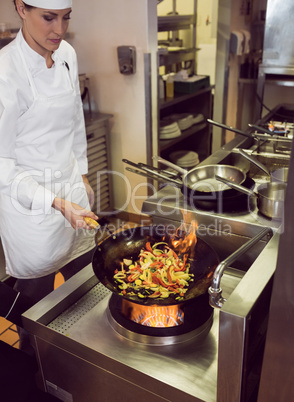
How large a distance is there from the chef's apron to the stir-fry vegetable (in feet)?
2.08

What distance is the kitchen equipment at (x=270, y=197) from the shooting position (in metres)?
1.47

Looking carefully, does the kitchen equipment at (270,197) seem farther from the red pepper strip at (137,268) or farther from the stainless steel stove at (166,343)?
the red pepper strip at (137,268)

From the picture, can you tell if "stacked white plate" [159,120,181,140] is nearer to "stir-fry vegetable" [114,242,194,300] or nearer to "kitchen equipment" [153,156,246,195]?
"kitchen equipment" [153,156,246,195]

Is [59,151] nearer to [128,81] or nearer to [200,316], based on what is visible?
[200,316]

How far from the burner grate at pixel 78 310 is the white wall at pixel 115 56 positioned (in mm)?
1746

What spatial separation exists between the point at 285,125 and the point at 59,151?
1702 mm

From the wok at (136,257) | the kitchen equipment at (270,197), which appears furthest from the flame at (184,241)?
the kitchen equipment at (270,197)

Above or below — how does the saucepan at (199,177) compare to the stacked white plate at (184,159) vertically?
above

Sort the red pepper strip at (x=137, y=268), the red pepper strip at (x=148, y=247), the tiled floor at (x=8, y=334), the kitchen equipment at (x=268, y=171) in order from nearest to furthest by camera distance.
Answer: the red pepper strip at (x=137, y=268)
the red pepper strip at (x=148, y=247)
the kitchen equipment at (x=268, y=171)
the tiled floor at (x=8, y=334)

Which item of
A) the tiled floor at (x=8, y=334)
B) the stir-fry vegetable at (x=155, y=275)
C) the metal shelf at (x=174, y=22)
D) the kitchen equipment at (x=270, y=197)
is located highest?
the metal shelf at (x=174, y=22)

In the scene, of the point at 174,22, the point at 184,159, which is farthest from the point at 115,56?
the point at 184,159

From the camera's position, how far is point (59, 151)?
1911 millimetres

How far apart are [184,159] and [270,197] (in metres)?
2.85

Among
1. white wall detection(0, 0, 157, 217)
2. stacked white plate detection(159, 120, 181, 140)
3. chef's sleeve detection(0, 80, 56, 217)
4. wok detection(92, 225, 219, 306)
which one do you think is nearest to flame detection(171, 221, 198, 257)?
wok detection(92, 225, 219, 306)
